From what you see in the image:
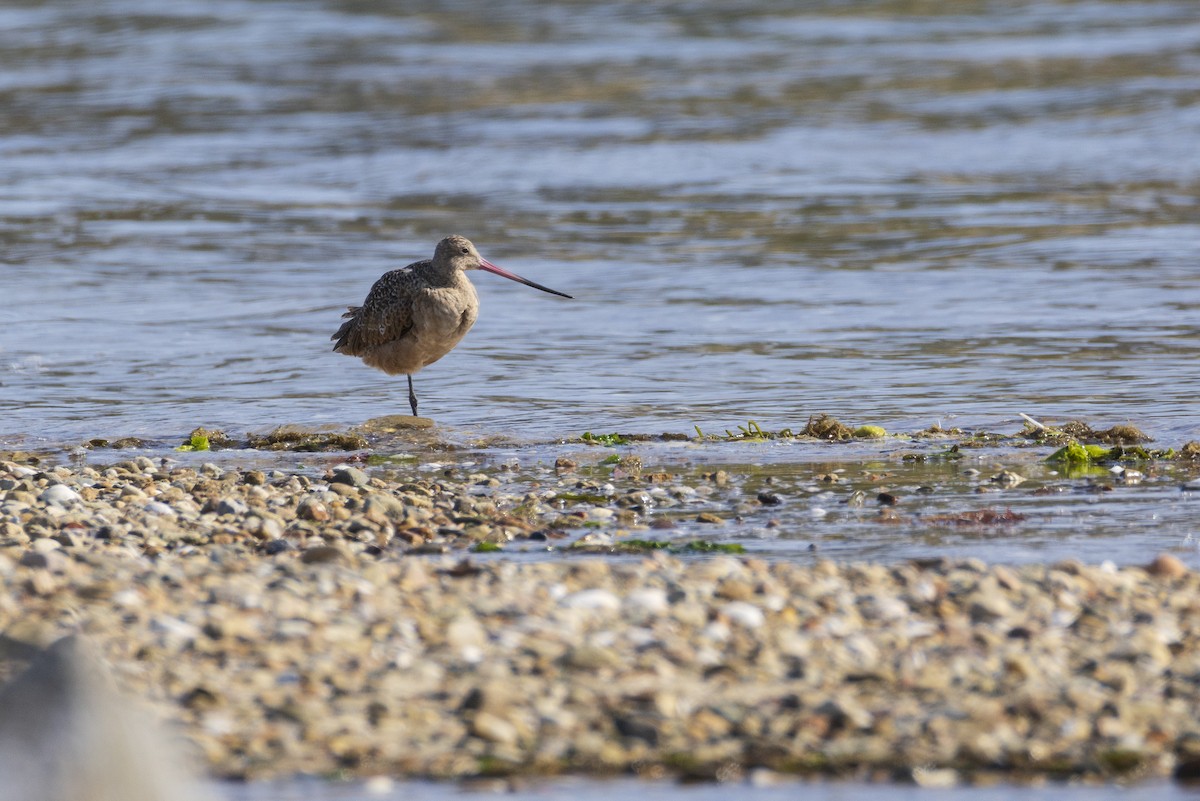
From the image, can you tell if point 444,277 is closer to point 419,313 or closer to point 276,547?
point 419,313

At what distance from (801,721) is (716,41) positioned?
30.4 metres

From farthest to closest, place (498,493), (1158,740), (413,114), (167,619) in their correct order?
(413,114), (498,493), (167,619), (1158,740)

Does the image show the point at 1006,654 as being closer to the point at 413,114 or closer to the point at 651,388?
the point at 651,388

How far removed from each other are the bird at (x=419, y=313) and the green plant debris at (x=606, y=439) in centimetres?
169

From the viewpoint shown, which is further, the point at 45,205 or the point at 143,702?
the point at 45,205

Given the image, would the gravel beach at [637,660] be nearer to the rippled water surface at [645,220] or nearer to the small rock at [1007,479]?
the rippled water surface at [645,220]

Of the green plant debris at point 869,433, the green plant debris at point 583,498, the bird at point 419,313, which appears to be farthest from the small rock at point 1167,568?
the bird at point 419,313

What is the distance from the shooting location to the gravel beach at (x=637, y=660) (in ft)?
14.1

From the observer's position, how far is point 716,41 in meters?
33.7

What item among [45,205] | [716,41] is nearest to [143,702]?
[45,205]

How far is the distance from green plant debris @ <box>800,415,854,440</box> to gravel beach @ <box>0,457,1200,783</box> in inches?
110

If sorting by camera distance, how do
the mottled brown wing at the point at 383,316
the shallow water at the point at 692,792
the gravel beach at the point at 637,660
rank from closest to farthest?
the shallow water at the point at 692,792 → the gravel beach at the point at 637,660 → the mottled brown wing at the point at 383,316

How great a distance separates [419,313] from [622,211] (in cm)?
882

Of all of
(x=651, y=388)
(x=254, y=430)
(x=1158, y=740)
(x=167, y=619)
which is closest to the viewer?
(x=1158, y=740)
